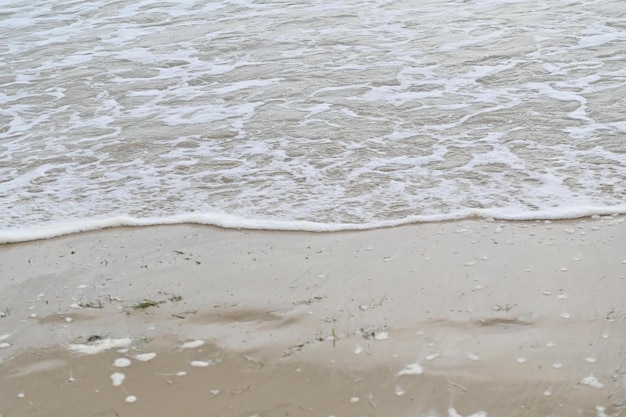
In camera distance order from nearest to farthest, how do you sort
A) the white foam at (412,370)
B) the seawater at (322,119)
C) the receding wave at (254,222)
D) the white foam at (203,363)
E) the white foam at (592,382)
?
the white foam at (592,382)
the white foam at (412,370)
the white foam at (203,363)
the receding wave at (254,222)
the seawater at (322,119)

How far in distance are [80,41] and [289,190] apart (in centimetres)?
575

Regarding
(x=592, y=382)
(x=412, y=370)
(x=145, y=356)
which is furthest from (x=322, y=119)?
(x=592, y=382)

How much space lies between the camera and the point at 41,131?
613 centimetres

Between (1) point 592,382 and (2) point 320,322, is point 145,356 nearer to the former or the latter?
(2) point 320,322

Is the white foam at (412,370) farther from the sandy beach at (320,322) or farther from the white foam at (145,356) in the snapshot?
the white foam at (145,356)

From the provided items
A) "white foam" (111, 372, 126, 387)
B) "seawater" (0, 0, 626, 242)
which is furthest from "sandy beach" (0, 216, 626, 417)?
"seawater" (0, 0, 626, 242)

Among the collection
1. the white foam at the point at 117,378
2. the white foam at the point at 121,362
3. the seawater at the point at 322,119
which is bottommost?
the seawater at the point at 322,119

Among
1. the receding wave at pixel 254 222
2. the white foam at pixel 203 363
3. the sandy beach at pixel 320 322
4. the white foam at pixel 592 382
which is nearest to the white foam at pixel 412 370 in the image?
the sandy beach at pixel 320 322

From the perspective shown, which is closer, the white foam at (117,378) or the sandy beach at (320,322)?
the sandy beach at (320,322)

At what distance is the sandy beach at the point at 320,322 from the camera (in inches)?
107

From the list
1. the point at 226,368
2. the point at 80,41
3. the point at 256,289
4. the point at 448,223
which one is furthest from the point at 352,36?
Answer: the point at 226,368

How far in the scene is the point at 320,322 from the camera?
324cm

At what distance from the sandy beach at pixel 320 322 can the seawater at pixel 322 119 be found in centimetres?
30

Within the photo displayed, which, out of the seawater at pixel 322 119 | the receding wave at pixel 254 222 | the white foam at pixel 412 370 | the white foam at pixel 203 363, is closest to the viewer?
the white foam at pixel 412 370
